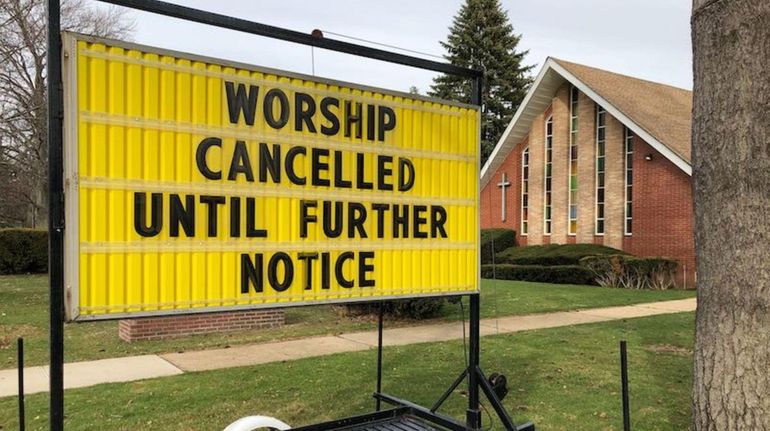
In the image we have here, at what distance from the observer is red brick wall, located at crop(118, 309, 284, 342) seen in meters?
9.23

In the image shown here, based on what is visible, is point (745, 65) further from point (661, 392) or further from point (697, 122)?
point (661, 392)

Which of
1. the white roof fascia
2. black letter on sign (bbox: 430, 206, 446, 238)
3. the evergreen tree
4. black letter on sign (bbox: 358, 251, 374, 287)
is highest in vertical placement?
the evergreen tree

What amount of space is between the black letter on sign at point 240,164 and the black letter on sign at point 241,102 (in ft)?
0.48

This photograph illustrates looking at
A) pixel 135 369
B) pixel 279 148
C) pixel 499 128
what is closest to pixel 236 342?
pixel 135 369

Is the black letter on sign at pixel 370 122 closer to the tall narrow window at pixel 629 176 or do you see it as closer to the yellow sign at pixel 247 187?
the yellow sign at pixel 247 187

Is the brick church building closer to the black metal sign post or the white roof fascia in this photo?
the white roof fascia

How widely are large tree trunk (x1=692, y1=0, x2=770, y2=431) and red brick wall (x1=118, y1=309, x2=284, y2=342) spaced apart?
6.59 m

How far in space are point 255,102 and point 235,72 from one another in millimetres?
201

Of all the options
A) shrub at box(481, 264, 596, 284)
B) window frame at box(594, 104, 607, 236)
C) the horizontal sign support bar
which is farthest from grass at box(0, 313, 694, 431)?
window frame at box(594, 104, 607, 236)

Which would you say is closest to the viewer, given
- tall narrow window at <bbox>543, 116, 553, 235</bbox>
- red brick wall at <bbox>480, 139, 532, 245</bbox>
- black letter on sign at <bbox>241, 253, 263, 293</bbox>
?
black letter on sign at <bbox>241, 253, 263, 293</bbox>

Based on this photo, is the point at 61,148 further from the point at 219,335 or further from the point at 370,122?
the point at 219,335

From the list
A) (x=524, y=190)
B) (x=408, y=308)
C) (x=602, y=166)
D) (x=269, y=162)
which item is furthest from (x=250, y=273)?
(x=524, y=190)

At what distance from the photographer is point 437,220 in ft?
15.0

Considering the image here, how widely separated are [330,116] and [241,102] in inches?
23.9
